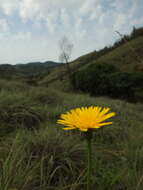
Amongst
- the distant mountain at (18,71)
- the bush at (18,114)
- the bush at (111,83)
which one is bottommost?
the bush at (18,114)

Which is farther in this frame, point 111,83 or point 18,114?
point 111,83

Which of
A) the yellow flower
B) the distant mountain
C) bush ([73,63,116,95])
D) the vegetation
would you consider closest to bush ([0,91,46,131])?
the vegetation

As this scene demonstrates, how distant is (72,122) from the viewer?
2.20ft

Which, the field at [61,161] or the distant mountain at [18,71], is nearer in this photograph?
the field at [61,161]

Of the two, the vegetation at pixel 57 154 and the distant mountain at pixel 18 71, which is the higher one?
the distant mountain at pixel 18 71

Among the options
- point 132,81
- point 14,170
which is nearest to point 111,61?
point 132,81

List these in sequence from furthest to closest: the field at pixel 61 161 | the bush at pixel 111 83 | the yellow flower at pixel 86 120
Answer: the bush at pixel 111 83 < the field at pixel 61 161 < the yellow flower at pixel 86 120

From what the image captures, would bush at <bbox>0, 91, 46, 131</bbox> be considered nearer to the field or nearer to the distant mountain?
the field

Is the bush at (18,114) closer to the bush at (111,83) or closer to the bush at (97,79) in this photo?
the bush at (111,83)

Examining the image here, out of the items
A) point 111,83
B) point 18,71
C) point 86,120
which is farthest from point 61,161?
point 18,71

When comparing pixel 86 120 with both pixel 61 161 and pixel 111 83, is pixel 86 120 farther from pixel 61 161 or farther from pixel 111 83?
pixel 111 83

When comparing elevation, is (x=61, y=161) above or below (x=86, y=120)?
below

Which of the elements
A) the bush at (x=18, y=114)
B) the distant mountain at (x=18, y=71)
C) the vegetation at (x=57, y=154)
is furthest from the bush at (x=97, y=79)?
the bush at (x=18, y=114)

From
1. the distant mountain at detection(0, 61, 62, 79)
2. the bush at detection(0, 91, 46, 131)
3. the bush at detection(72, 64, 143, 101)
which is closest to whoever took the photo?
the bush at detection(0, 91, 46, 131)
